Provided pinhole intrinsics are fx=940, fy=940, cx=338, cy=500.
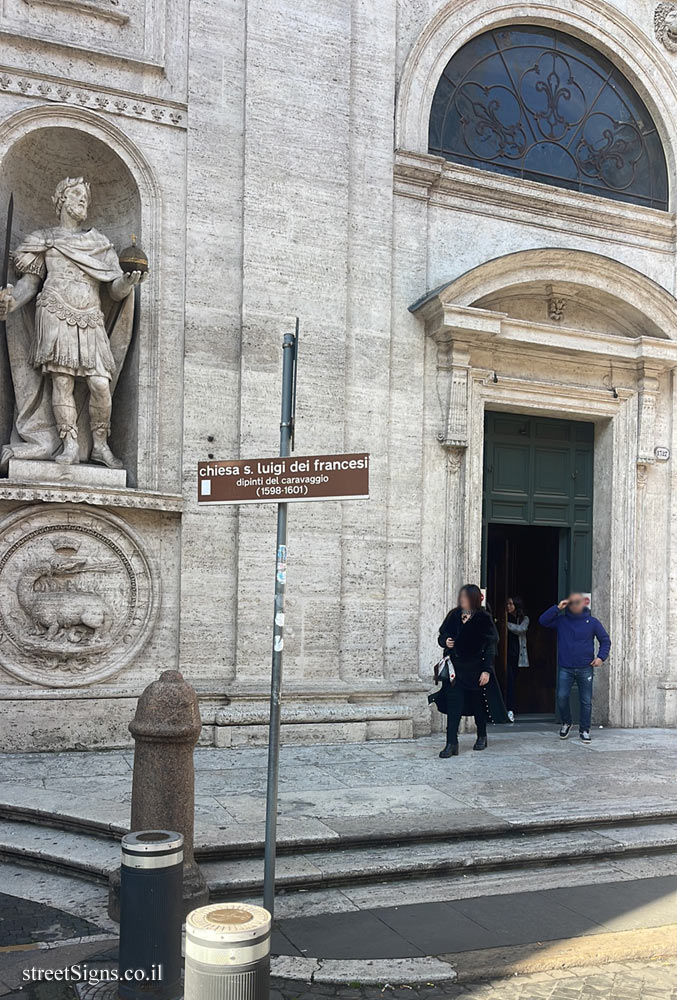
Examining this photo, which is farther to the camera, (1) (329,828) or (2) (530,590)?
(2) (530,590)

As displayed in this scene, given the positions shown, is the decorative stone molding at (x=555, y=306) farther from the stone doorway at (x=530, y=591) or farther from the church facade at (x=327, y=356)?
the stone doorway at (x=530, y=591)

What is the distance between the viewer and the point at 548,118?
11.8m

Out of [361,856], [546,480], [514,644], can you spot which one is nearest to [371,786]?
[361,856]

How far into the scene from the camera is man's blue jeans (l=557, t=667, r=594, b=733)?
33.7 ft

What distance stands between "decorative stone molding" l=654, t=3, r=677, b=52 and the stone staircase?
10013 millimetres

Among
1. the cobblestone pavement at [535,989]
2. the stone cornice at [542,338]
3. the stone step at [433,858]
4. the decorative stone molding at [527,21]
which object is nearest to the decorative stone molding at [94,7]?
the decorative stone molding at [527,21]

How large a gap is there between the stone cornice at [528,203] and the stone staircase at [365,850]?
22.8 ft

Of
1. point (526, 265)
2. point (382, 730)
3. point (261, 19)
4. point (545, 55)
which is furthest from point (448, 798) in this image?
point (545, 55)

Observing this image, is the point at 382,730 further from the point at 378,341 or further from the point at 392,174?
the point at 392,174

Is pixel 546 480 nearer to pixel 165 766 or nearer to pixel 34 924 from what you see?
pixel 165 766

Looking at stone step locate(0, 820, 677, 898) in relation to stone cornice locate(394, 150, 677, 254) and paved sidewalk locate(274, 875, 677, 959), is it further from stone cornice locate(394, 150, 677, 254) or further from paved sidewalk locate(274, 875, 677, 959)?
stone cornice locate(394, 150, 677, 254)

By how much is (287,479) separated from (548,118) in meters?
8.73

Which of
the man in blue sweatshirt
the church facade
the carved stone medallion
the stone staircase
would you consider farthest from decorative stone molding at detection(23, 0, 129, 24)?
the man in blue sweatshirt

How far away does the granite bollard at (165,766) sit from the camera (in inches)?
209
